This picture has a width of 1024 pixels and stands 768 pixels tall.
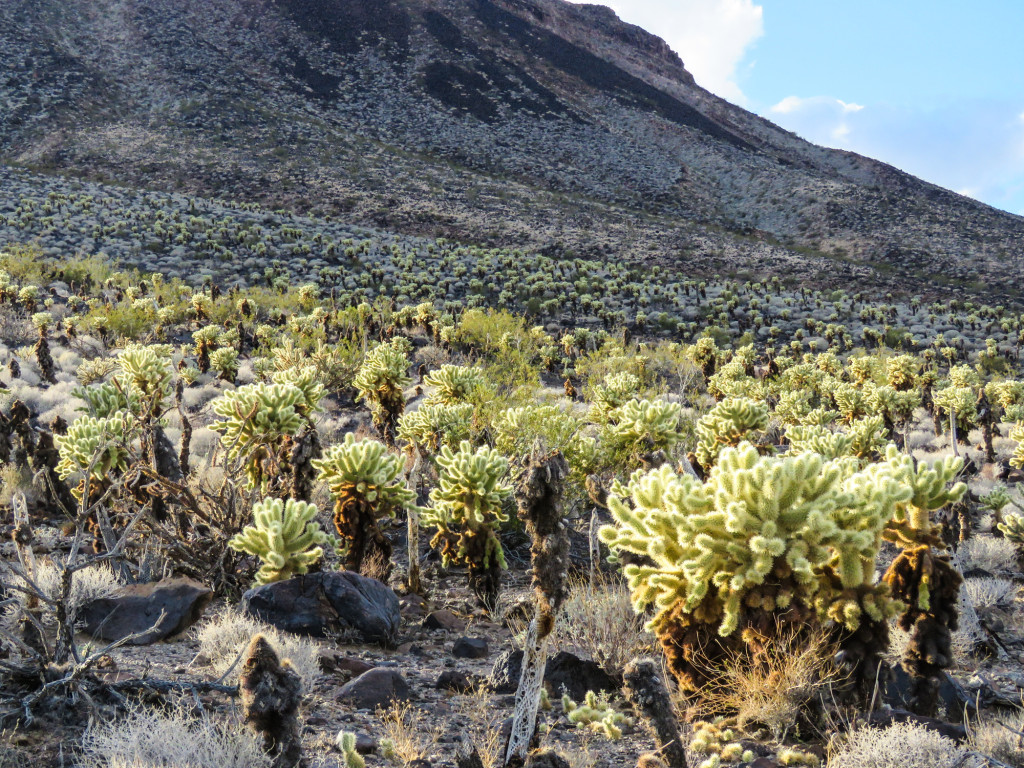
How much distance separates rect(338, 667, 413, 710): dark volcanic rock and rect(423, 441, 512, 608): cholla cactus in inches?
97.5

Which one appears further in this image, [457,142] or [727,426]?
[457,142]

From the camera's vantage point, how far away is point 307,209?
150 feet

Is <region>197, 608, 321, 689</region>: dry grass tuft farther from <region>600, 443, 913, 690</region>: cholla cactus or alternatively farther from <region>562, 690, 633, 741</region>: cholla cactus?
<region>600, 443, 913, 690</region>: cholla cactus

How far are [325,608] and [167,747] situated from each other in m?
2.73

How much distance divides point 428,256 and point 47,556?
32.1 metres

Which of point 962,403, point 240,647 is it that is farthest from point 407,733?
point 962,403

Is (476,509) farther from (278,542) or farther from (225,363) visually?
(225,363)

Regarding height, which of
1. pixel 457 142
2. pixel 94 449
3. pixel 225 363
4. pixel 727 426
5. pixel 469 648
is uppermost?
pixel 457 142

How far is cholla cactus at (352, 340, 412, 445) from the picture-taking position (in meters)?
10.8

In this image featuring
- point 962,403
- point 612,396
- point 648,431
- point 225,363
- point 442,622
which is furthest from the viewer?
point 225,363

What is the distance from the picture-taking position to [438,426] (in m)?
9.91

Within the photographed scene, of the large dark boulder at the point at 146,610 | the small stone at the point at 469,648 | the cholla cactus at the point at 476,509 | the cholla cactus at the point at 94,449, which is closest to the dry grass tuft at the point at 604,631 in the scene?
the small stone at the point at 469,648

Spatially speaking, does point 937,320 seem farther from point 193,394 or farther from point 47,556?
point 47,556

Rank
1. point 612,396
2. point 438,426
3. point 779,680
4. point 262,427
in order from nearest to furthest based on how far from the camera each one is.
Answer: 1. point 779,680
2. point 262,427
3. point 438,426
4. point 612,396
